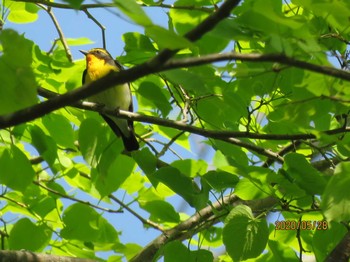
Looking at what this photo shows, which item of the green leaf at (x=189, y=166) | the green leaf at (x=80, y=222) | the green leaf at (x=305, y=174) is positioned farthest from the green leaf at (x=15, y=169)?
the green leaf at (x=305, y=174)

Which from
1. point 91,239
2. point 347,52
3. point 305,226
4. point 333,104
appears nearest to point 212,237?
point 305,226

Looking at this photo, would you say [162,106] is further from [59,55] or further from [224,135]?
[59,55]

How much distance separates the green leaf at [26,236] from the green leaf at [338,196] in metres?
1.64

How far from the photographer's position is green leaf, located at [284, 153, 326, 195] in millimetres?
2506

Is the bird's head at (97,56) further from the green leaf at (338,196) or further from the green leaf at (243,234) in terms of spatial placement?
the green leaf at (338,196)

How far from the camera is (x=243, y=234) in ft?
9.07

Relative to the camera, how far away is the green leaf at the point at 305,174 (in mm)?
2506

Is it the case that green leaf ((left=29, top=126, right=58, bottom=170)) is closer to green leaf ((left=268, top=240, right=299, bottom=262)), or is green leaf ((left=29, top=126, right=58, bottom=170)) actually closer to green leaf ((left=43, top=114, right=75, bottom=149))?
green leaf ((left=43, top=114, right=75, bottom=149))

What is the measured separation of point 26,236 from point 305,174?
1.44 metres

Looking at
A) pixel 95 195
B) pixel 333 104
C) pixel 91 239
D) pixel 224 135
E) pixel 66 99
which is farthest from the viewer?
pixel 95 195

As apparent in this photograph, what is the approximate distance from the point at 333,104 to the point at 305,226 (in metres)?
1.54

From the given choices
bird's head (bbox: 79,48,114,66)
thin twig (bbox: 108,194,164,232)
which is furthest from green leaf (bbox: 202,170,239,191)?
bird's head (bbox: 79,48,114,66)

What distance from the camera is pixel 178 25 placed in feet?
9.12

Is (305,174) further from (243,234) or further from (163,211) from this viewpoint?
(163,211)
